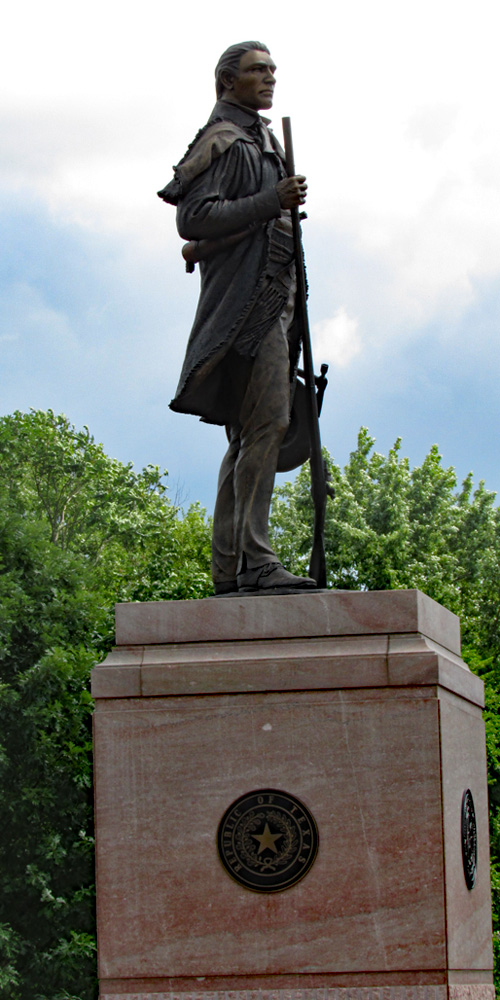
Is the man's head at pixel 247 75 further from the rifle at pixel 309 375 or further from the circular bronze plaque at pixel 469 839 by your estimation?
the circular bronze plaque at pixel 469 839

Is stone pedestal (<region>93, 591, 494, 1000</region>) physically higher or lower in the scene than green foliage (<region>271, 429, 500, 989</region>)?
lower

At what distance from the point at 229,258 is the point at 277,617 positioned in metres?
2.09

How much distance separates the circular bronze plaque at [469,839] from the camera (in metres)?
7.26

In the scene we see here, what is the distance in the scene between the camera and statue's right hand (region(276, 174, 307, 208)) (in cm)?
782

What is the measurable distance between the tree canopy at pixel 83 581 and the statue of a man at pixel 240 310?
1465 cm

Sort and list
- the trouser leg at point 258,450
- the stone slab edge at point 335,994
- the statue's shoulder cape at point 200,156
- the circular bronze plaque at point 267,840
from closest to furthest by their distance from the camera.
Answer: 1. the stone slab edge at point 335,994
2. the circular bronze plaque at point 267,840
3. the trouser leg at point 258,450
4. the statue's shoulder cape at point 200,156

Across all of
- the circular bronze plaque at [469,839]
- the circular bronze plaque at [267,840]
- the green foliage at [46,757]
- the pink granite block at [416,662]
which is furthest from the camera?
the green foliage at [46,757]

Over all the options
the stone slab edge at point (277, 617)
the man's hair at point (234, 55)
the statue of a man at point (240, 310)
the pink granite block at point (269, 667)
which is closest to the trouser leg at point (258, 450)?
the statue of a man at point (240, 310)

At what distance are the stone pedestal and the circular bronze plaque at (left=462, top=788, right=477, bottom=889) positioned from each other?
0.16 meters

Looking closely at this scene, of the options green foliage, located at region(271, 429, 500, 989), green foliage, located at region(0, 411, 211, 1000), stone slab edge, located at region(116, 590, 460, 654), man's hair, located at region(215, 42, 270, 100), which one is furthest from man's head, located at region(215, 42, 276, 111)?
green foliage, located at region(271, 429, 500, 989)

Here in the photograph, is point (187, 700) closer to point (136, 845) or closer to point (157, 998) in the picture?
point (136, 845)

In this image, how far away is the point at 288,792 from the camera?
6832 mm

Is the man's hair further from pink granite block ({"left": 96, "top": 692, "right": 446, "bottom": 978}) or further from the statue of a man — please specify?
pink granite block ({"left": 96, "top": 692, "right": 446, "bottom": 978})

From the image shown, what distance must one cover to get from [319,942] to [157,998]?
0.80 metres
